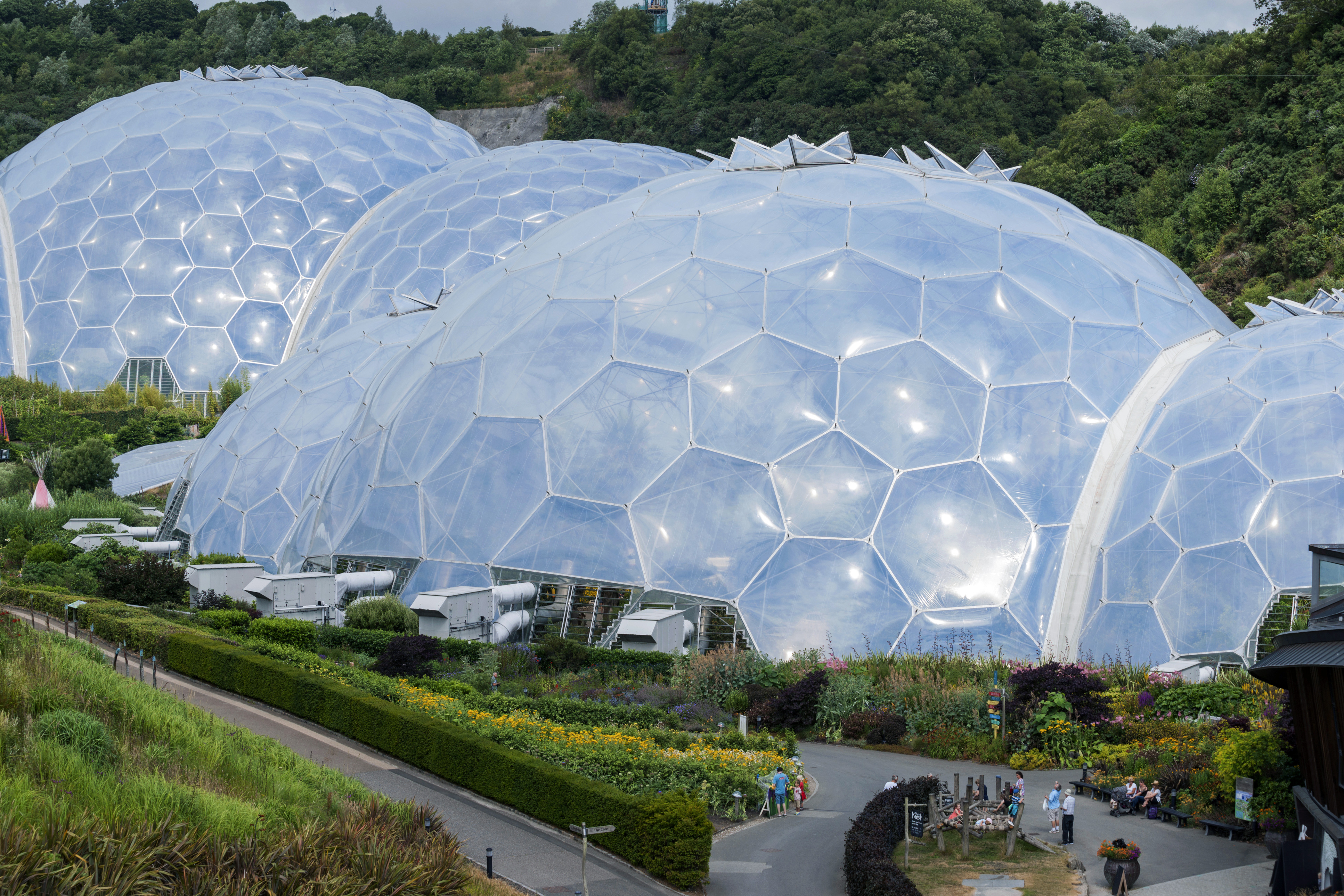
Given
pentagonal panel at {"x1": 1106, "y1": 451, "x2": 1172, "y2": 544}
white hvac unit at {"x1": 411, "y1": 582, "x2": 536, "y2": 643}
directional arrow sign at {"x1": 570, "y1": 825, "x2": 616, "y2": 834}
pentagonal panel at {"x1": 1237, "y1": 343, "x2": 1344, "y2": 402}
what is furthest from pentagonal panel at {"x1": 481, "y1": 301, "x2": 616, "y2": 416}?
pentagonal panel at {"x1": 1237, "y1": 343, "x2": 1344, "y2": 402}

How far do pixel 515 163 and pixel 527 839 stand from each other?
37.7 meters

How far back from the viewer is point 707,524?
2241 cm

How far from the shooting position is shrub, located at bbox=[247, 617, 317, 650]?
22.0 meters

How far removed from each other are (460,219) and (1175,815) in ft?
115

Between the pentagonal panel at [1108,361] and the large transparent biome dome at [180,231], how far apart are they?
3338cm

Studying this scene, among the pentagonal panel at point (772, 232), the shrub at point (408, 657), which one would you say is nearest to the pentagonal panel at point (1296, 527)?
the pentagonal panel at point (772, 232)

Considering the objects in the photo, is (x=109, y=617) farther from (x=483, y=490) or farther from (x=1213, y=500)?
(x=1213, y=500)

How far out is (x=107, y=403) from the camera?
1821 inches

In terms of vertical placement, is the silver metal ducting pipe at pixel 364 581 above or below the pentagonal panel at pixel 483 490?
below

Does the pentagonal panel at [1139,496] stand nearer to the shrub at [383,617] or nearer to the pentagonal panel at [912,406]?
the pentagonal panel at [912,406]

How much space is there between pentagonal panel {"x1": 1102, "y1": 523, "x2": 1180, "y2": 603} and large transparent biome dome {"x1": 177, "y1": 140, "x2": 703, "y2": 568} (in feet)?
62.5

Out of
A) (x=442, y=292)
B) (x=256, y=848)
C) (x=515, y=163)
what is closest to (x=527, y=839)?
(x=256, y=848)

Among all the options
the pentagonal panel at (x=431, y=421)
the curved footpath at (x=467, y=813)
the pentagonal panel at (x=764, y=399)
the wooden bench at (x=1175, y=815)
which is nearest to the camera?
the curved footpath at (x=467, y=813)

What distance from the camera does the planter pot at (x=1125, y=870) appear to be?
1302cm
